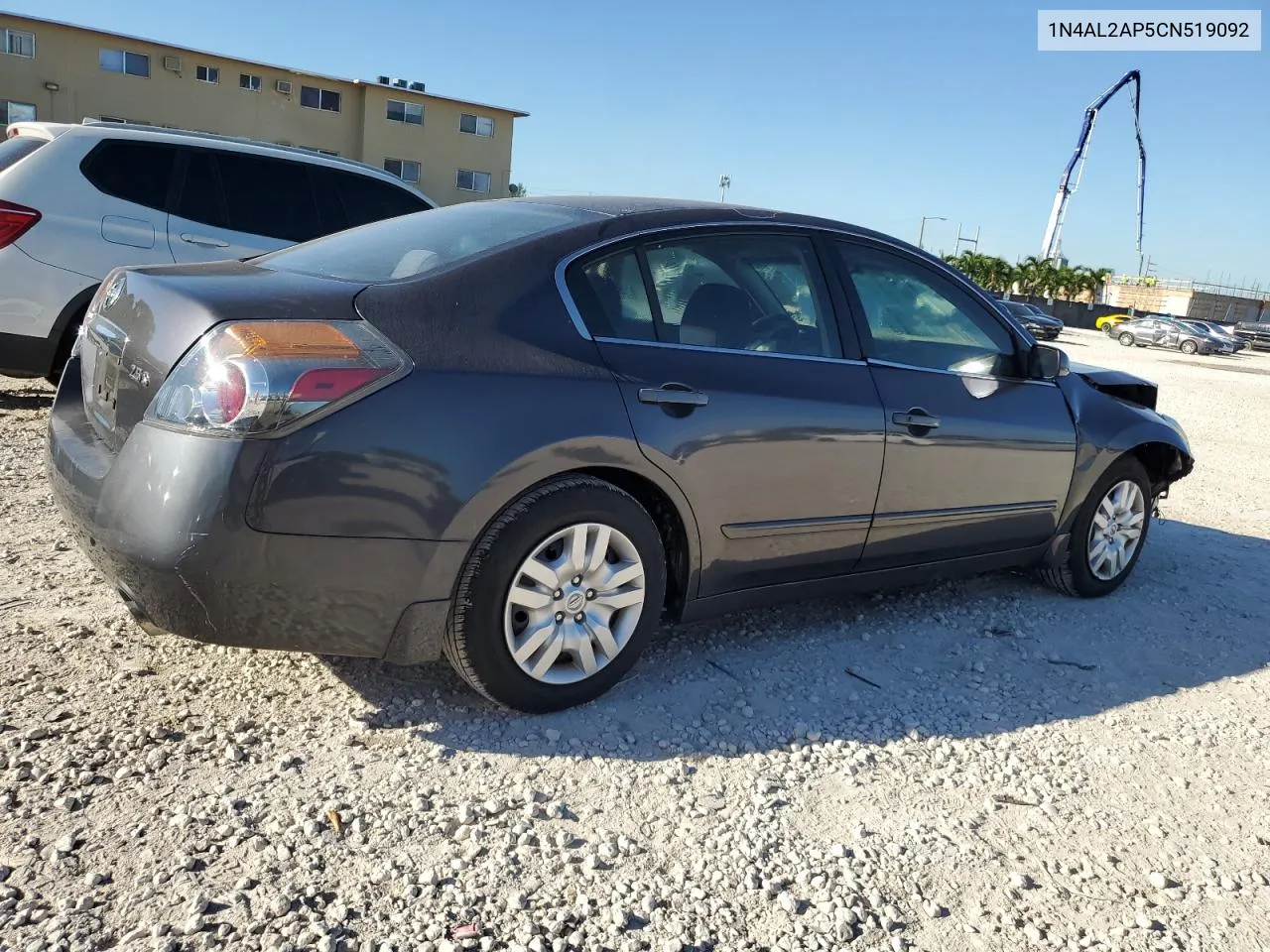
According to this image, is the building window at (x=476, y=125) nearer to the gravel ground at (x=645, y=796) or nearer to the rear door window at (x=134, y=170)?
the rear door window at (x=134, y=170)

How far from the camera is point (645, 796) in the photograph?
9.01 feet

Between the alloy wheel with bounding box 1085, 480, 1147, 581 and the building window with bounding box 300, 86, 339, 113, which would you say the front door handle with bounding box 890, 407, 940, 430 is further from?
the building window with bounding box 300, 86, 339, 113

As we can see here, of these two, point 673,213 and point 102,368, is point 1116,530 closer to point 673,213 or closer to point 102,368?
point 673,213

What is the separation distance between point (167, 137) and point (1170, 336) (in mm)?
→ 43124

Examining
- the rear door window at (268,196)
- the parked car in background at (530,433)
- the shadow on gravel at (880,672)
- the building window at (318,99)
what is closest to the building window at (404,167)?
the building window at (318,99)

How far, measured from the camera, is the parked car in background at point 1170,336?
40.2 m

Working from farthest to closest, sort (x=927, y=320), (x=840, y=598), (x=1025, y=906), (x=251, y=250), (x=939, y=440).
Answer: (x=251, y=250) < (x=840, y=598) < (x=927, y=320) < (x=939, y=440) < (x=1025, y=906)

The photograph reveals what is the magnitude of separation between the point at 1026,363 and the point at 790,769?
7.56 ft

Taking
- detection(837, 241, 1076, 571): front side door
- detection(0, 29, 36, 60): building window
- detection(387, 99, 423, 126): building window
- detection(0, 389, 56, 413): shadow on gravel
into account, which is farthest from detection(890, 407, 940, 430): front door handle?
Result: detection(387, 99, 423, 126): building window

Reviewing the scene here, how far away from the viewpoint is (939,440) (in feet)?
12.8

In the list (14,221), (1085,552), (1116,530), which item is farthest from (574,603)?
(14,221)

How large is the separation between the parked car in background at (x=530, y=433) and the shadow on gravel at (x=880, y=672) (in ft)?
0.67

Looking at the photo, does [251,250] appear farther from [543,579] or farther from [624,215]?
[543,579]

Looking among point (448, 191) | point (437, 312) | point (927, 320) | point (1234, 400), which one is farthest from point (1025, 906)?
point (448, 191)
